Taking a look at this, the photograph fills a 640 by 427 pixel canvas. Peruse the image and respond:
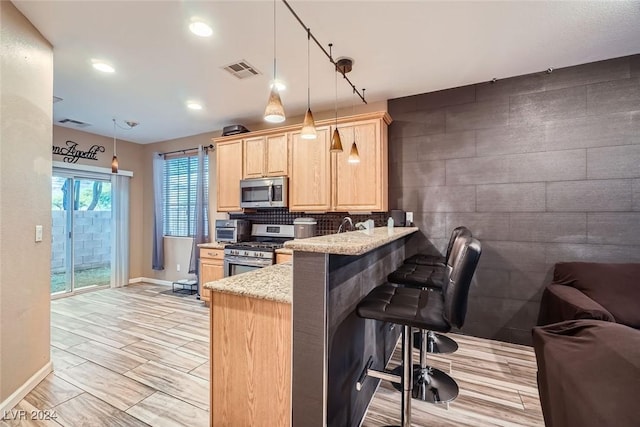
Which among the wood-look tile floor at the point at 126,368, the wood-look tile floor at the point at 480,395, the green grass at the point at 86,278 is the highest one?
the green grass at the point at 86,278

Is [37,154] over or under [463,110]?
under

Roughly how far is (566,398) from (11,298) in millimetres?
3180

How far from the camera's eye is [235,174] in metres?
4.44

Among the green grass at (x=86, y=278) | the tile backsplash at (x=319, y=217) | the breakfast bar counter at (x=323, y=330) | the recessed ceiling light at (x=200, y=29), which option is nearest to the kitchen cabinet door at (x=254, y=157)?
the tile backsplash at (x=319, y=217)

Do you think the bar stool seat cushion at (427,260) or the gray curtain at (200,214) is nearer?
the bar stool seat cushion at (427,260)

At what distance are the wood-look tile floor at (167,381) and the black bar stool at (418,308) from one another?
523 mm

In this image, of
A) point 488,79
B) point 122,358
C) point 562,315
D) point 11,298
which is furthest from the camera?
point 488,79

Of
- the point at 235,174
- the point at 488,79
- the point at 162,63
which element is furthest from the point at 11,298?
the point at 488,79

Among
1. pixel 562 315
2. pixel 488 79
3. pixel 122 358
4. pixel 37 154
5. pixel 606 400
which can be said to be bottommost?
pixel 122 358

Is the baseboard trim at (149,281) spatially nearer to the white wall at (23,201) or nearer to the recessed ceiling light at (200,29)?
the white wall at (23,201)

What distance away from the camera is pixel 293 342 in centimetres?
137

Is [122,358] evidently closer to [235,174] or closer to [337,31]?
[235,174]

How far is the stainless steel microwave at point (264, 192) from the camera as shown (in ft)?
13.0

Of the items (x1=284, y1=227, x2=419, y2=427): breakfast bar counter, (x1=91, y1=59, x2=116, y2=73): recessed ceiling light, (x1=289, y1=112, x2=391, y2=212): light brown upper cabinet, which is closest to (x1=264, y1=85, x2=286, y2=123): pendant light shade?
(x1=284, y1=227, x2=419, y2=427): breakfast bar counter
